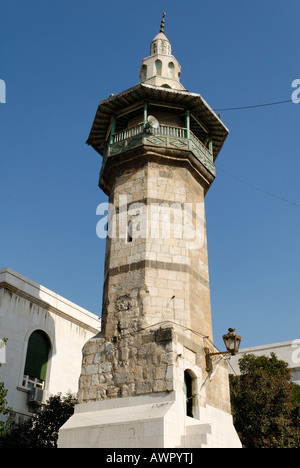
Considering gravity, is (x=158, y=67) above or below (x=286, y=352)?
above

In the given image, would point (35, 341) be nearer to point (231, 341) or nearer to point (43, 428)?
point (43, 428)

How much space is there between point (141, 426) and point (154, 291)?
11.2 feet

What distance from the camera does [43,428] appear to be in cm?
1526

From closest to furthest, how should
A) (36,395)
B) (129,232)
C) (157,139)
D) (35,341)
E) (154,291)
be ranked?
1. (154,291)
2. (129,232)
3. (157,139)
4. (36,395)
5. (35,341)

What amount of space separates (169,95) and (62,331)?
1053cm

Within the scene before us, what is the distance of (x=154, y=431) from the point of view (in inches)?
384

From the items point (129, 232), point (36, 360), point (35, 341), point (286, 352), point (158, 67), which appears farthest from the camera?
point (286, 352)

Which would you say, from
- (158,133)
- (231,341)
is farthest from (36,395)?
(158,133)

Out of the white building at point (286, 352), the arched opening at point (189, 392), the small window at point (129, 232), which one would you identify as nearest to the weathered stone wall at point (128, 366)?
the arched opening at point (189, 392)

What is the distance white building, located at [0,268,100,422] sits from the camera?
16.6 m

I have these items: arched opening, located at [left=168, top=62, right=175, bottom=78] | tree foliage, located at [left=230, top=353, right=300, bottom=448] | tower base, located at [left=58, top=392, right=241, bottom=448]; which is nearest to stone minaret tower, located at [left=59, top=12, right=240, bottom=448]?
tower base, located at [left=58, top=392, right=241, bottom=448]

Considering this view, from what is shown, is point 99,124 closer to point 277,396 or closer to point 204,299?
point 204,299

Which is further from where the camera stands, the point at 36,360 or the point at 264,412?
the point at 264,412
